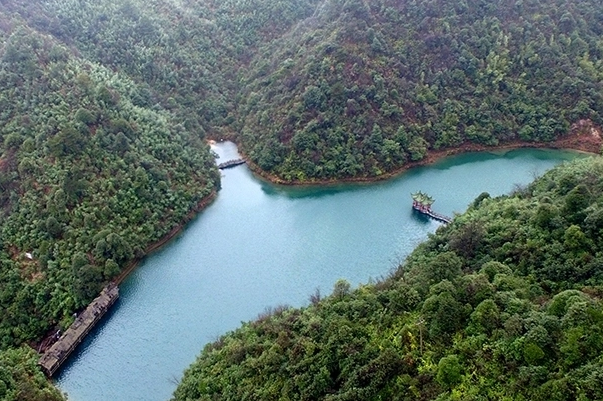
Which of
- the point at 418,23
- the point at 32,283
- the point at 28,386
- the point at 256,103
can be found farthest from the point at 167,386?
the point at 418,23

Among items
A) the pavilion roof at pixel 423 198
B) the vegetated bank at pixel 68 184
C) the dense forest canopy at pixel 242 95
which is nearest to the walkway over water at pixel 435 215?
the pavilion roof at pixel 423 198

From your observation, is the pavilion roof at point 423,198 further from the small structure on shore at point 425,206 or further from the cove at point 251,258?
the cove at point 251,258

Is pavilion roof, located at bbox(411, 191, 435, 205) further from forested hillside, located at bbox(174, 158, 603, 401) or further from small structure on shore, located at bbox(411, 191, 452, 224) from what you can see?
forested hillside, located at bbox(174, 158, 603, 401)

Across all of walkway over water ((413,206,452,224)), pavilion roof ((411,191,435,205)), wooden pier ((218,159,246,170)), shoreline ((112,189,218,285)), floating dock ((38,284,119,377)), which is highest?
wooden pier ((218,159,246,170))

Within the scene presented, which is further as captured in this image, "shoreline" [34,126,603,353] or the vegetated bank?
"shoreline" [34,126,603,353]

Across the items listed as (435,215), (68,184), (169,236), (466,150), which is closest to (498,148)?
(466,150)

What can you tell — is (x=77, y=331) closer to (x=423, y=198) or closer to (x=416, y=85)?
(x=423, y=198)

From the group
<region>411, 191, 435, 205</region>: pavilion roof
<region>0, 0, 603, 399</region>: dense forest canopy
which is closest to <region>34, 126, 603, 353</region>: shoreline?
<region>0, 0, 603, 399</region>: dense forest canopy
